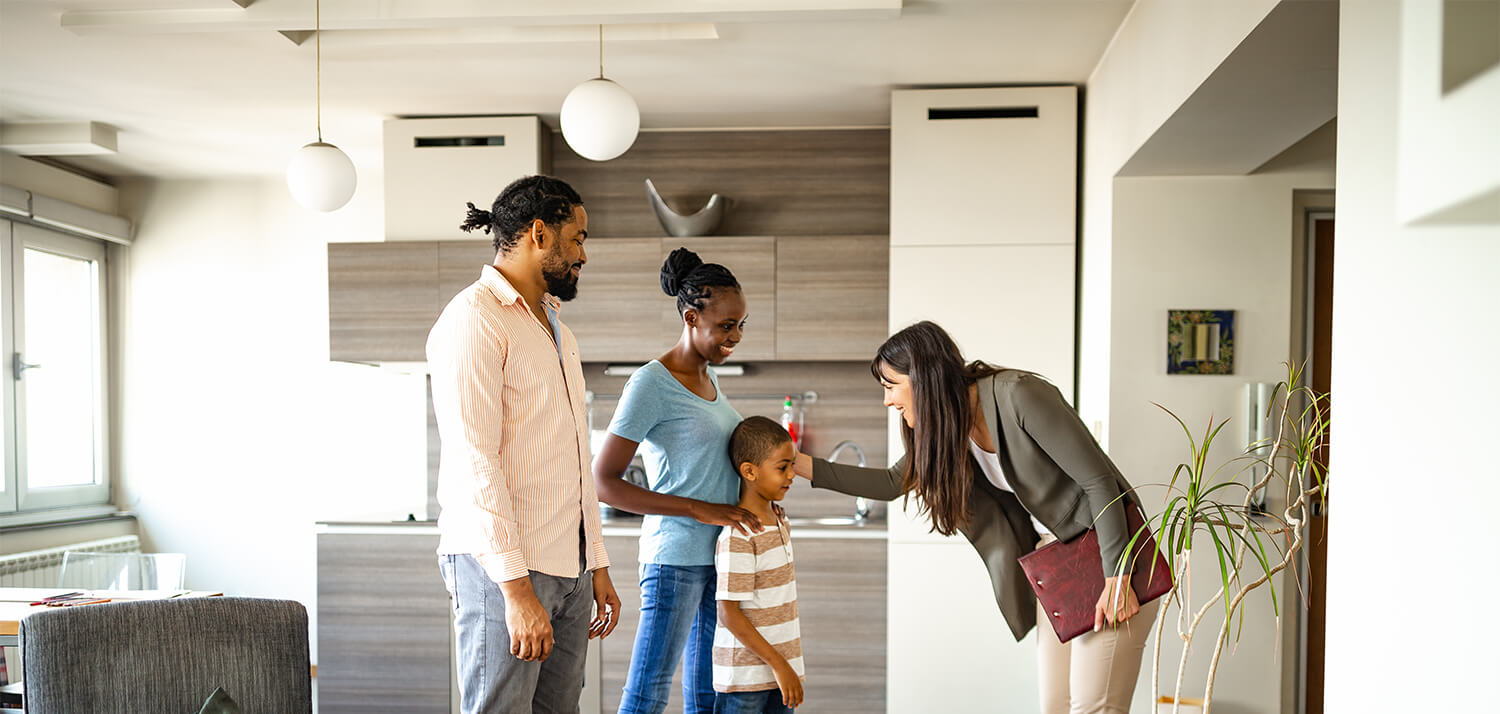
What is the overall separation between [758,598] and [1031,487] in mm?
607

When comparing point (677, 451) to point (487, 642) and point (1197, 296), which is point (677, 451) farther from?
point (1197, 296)

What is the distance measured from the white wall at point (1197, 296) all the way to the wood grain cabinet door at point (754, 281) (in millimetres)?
1303

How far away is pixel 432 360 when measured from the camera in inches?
70.9

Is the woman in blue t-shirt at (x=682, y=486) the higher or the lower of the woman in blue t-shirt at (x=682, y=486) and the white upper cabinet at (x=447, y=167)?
the lower

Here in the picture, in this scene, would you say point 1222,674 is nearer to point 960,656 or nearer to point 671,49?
point 960,656

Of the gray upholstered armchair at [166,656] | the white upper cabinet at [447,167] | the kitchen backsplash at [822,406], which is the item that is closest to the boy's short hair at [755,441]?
the gray upholstered armchair at [166,656]

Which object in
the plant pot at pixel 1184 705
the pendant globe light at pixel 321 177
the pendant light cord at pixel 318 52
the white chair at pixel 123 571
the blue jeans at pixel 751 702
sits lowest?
the plant pot at pixel 1184 705

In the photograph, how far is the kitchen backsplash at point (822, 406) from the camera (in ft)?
14.7

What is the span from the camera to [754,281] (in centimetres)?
415

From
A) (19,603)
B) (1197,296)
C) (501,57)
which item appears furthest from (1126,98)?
(19,603)

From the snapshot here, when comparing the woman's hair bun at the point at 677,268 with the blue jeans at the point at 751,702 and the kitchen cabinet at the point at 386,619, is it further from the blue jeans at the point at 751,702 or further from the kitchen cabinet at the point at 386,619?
the kitchen cabinet at the point at 386,619

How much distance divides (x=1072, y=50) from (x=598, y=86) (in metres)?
1.59

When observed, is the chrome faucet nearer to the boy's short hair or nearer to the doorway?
the doorway

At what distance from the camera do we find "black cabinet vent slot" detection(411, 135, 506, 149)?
4328 mm
